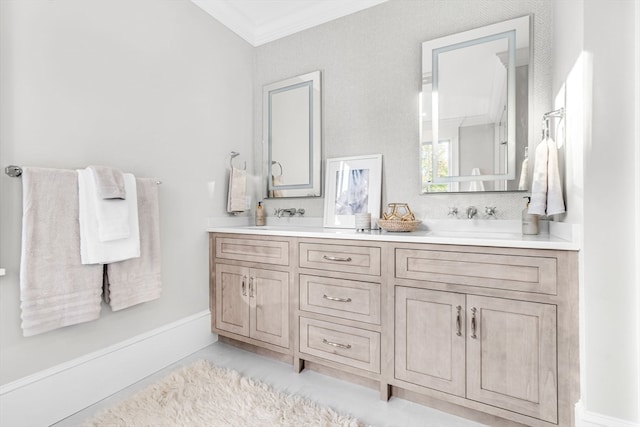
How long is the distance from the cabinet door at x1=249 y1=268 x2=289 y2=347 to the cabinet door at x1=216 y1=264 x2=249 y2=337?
60 mm

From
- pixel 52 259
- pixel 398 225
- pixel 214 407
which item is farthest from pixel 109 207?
pixel 398 225

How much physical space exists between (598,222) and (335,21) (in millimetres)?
2242

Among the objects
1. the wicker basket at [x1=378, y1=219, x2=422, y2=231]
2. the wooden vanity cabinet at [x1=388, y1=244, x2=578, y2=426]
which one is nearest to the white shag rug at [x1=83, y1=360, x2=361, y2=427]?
the wooden vanity cabinet at [x1=388, y1=244, x2=578, y2=426]

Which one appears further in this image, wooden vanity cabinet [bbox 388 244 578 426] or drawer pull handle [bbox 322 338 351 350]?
drawer pull handle [bbox 322 338 351 350]

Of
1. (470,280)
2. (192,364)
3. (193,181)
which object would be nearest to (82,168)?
(193,181)

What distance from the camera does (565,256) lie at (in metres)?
1.32

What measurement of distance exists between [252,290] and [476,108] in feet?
6.22

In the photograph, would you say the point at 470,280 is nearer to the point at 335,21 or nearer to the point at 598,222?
the point at 598,222

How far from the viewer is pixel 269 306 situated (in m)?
2.12

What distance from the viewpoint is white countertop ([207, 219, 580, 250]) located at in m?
1.37

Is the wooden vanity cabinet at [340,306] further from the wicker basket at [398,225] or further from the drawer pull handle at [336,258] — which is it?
the wicker basket at [398,225]

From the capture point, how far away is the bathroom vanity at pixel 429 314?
1356 millimetres

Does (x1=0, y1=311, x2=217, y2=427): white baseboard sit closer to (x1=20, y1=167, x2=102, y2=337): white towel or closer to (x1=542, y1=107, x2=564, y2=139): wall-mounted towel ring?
(x1=20, y1=167, x2=102, y2=337): white towel

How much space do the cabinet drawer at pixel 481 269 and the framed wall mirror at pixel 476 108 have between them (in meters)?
0.69
